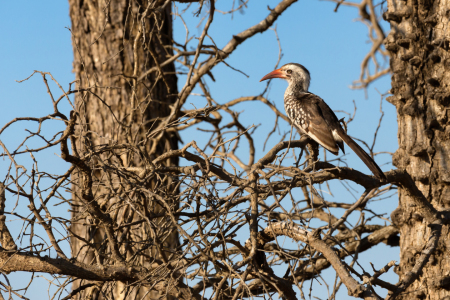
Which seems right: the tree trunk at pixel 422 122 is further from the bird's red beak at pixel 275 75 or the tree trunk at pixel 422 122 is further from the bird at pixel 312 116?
the bird's red beak at pixel 275 75

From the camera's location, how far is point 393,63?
13.8 feet

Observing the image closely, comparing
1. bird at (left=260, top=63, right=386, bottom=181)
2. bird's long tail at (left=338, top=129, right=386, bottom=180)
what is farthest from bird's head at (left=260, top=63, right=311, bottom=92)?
bird's long tail at (left=338, top=129, right=386, bottom=180)

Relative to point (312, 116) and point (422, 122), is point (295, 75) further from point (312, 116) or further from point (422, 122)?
point (422, 122)

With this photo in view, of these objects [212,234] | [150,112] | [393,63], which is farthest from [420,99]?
[150,112]

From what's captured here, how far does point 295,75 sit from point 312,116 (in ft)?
3.78

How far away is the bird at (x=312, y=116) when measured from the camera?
160 inches

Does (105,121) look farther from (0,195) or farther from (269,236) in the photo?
(269,236)

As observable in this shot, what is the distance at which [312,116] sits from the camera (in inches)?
173

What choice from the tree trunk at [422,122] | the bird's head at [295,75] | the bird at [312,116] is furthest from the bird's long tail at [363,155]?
the bird's head at [295,75]

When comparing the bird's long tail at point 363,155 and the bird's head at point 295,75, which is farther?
the bird's head at point 295,75

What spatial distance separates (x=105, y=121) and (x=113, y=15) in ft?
4.04

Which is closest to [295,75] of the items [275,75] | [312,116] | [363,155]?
[275,75]

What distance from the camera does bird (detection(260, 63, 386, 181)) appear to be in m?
4.06

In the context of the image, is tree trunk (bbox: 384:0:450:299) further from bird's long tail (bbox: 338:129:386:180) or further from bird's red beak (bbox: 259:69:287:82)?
bird's red beak (bbox: 259:69:287:82)
